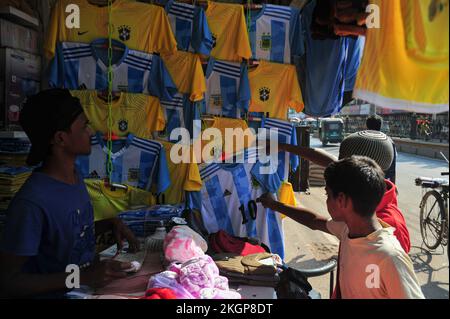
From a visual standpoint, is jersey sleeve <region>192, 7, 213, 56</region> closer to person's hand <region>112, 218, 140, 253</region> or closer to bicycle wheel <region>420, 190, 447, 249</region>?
person's hand <region>112, 218, 140, 253</region>

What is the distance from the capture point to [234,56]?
3.58m

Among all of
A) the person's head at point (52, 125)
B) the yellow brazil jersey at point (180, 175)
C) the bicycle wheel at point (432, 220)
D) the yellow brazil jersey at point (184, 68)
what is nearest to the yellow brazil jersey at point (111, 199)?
the yellow brazil jersey at point (180, 175)

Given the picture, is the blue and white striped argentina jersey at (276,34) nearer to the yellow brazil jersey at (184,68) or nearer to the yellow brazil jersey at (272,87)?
the yellow brazil jersey at (272,87)

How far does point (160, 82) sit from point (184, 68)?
0.26 metres

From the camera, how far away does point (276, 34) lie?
3648 mm

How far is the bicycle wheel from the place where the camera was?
567cm

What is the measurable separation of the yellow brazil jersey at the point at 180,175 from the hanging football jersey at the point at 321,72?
4.23ft

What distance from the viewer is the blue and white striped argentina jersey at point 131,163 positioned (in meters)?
3.41

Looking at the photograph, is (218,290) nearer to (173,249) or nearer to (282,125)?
(173,249)

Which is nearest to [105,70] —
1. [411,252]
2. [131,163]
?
[131,163]

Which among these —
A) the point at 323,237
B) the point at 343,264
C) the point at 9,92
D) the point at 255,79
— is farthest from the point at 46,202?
the point at 323,237

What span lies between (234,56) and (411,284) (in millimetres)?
2675

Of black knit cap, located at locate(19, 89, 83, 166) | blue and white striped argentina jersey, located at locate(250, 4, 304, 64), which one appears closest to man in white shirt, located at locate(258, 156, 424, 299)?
black knit cap, located at locate(19, 89, 83, 166)

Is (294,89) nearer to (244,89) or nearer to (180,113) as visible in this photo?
(244,89)
